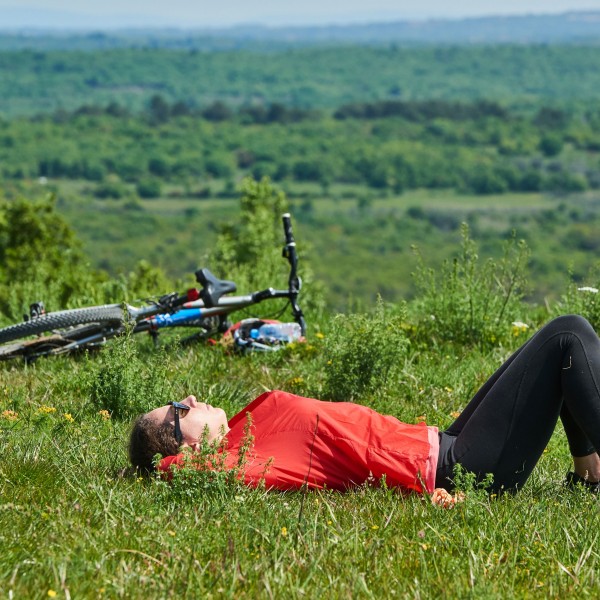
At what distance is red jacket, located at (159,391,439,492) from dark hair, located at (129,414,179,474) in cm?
11

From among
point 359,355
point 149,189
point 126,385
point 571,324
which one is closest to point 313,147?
point 149,189

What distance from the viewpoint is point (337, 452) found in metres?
3.85

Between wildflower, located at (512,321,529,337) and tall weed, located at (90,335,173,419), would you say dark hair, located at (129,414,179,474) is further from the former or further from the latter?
wildflower, located at (512,321,529,337)

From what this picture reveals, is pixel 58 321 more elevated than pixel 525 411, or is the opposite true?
pixel 525 411

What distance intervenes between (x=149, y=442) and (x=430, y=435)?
110 cm

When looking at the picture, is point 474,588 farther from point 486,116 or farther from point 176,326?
point 486,116

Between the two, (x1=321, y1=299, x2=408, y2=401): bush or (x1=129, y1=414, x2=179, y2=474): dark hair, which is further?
(x1=321, y1=299, x2=408, y2=401): bush

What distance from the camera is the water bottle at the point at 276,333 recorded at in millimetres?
6477

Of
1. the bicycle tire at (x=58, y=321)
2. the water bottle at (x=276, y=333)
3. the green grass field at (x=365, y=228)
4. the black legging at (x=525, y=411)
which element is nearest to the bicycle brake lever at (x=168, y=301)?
the bicycle tire at (x=58, y=321)

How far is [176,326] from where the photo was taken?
21.3 ft

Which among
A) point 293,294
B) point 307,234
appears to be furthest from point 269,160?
point 293,294

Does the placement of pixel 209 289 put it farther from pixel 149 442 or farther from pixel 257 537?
pixel 257 537

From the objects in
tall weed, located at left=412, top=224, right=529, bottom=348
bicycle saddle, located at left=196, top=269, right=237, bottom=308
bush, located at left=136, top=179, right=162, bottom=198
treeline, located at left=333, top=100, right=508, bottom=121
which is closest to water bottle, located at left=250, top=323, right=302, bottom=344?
bicycle saddle, located at left=196, top=269, right=237, bottom=308

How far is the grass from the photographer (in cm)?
287
